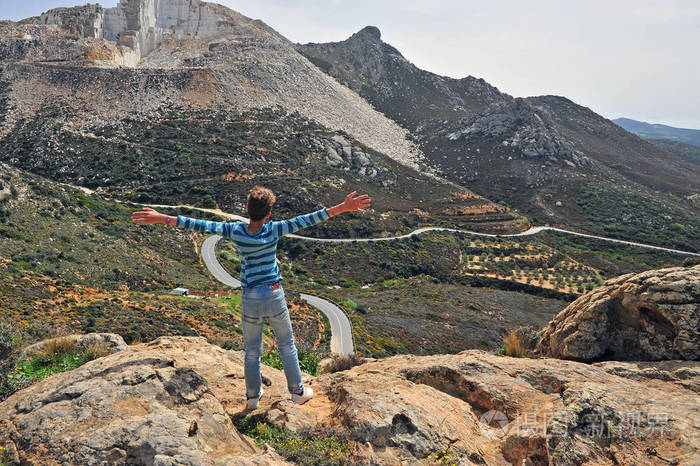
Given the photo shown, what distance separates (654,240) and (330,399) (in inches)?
3039

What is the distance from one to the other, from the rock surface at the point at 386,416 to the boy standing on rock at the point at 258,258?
80 cm

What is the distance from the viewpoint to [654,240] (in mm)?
62906

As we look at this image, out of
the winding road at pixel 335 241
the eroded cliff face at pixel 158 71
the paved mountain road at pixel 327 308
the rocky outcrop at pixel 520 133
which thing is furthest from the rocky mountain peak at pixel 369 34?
the paved mountain road at pixel 327 308

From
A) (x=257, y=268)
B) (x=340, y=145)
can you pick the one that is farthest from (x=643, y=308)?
(x=340, y=145)

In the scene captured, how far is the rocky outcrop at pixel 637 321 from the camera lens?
6184 mm

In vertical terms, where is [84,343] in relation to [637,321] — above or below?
below

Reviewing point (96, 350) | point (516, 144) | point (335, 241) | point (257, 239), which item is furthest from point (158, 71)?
point (257, 239)

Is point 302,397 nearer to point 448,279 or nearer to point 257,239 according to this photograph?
point 257,239

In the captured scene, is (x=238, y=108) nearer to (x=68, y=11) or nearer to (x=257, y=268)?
(x=68, y=11)

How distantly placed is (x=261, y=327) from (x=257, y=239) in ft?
4.39

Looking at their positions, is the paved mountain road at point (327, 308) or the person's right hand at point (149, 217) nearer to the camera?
the person's right hand at point (149, 217)

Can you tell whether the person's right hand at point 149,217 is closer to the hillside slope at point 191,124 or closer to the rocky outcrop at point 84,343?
the rocky outcrop at point 84,343

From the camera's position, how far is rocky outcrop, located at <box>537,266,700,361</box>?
618cm

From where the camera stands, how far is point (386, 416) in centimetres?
464
